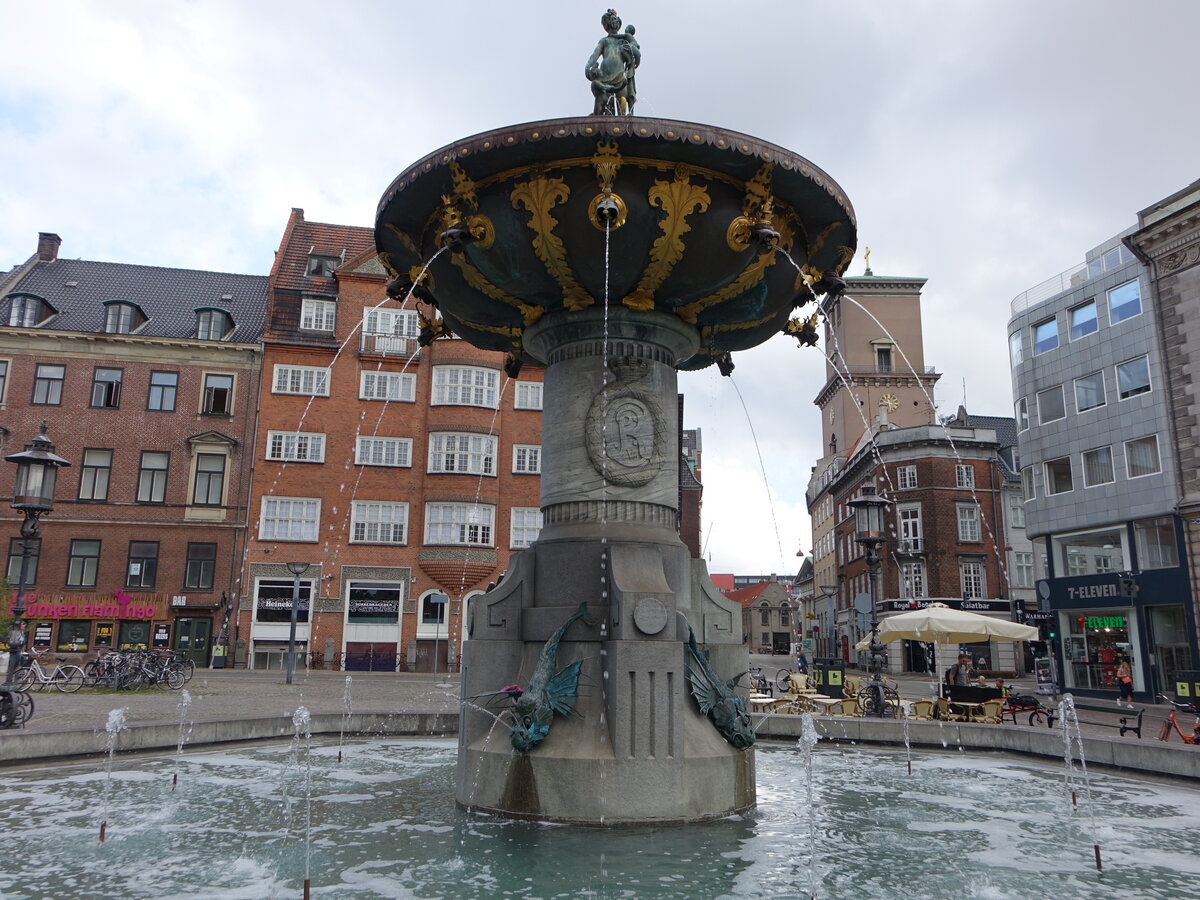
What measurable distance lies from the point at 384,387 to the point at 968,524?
3428 cm

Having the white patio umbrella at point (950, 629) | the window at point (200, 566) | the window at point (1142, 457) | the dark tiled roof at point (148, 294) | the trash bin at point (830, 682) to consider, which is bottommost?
the trash bin at point (830, 682)

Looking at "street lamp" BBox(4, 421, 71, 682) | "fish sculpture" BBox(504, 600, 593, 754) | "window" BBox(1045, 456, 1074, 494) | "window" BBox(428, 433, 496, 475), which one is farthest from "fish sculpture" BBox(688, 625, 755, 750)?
"window" BBox(428, 433, 496, 475)

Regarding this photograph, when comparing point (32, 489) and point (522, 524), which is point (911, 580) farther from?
point (32, 489)

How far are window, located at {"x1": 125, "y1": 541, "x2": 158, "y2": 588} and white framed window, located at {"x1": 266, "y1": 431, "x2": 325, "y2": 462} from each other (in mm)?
6305

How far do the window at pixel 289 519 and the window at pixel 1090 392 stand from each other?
3092 cm

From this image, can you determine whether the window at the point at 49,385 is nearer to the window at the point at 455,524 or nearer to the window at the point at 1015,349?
the window at the point at 455,524

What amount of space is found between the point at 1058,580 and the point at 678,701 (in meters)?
31.5

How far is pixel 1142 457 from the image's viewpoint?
30.3 meters

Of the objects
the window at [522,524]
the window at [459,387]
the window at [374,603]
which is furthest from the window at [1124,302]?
the window at [374,603]

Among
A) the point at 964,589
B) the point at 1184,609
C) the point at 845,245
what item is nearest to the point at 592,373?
the point at 845,245

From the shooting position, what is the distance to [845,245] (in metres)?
8.72

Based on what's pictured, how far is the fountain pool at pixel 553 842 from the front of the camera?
5.01 metres

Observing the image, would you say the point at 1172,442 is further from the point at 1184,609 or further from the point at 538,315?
the point at 538,315

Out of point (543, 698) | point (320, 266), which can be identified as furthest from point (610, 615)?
point (320, 266)
